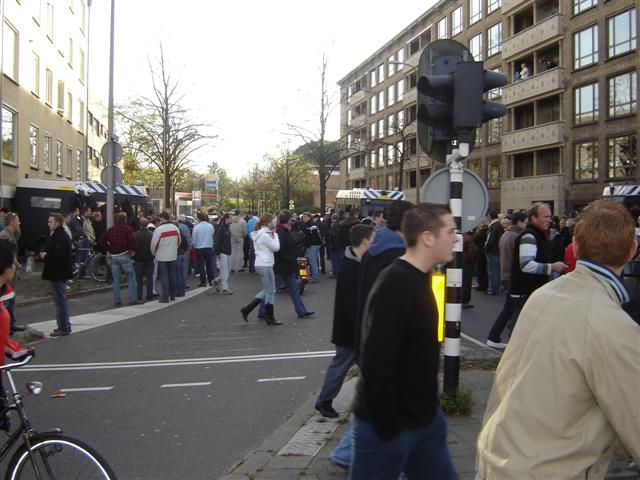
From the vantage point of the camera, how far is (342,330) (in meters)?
5.35

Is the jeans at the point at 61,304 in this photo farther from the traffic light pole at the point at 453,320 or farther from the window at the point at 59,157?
the window at the point at 59,157

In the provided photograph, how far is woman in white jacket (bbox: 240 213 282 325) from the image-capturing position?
35.5 feet

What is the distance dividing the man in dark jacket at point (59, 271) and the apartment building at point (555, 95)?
806 inches

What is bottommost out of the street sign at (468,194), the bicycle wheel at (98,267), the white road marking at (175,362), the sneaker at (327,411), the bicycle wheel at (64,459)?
the white road marking at (175,362)

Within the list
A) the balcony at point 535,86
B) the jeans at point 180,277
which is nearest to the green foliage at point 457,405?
the jeans at point 180,277

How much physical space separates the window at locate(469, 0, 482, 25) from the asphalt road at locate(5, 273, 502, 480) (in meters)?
38.5

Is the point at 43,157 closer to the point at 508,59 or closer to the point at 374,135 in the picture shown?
the point at 508,59

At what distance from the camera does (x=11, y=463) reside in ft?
11.1

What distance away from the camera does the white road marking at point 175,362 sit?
7.96 m

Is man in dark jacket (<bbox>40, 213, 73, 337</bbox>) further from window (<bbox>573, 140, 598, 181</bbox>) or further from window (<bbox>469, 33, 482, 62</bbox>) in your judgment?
window (<bbox>469, 33, 482, 62</bbox>)

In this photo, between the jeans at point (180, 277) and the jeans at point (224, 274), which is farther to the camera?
the jeans at point (224, 274)

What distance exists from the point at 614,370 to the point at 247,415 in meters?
4.42

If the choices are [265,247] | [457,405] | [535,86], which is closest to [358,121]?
[535,86]

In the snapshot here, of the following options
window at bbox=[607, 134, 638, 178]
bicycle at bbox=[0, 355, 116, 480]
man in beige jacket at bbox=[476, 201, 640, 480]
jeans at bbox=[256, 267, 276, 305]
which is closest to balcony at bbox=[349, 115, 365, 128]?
window at bbox=[607, 134, 638, 178]
